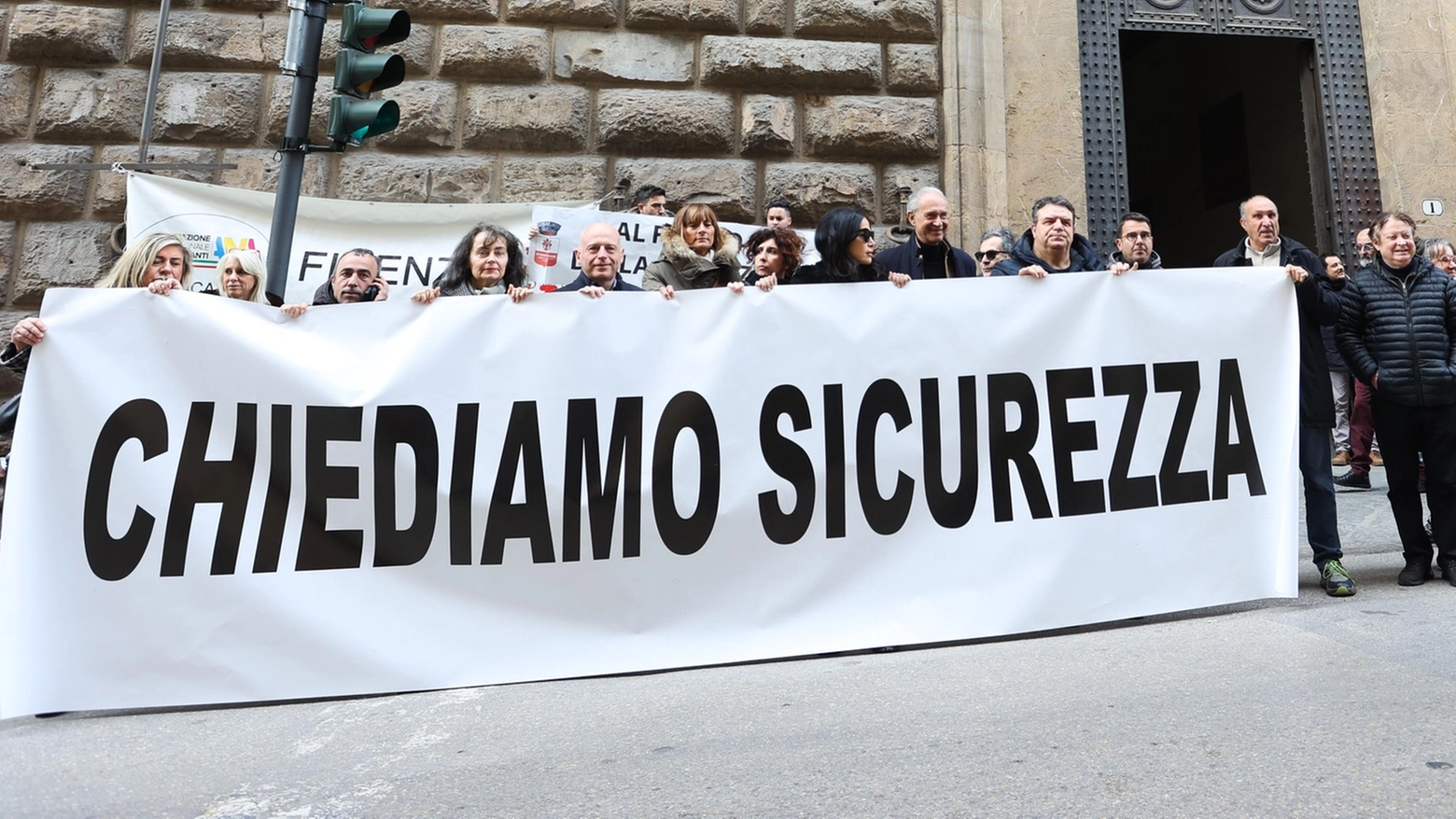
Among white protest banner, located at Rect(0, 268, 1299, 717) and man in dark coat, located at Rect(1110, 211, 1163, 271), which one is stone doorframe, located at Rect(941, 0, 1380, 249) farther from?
white protest banner, located at Rect(0, 268, 1299, 717)

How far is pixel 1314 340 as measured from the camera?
14.2ft

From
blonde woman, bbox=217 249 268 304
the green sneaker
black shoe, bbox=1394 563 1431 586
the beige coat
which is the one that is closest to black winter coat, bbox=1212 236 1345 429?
the green sneaker

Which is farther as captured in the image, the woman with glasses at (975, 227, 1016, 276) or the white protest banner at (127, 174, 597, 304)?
the white protest banner at (127, 174, 597, 304)

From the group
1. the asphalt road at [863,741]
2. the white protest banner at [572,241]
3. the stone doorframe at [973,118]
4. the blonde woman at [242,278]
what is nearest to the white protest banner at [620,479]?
the asphalt road at [863,741]

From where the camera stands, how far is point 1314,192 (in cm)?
838

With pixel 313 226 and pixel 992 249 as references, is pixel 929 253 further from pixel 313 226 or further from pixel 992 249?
pixel 313 226

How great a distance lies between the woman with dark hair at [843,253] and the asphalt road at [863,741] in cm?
155

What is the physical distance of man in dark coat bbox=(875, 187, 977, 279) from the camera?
4.59 meters

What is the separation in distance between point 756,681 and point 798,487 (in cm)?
73

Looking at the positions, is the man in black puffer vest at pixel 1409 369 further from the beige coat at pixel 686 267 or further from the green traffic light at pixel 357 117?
the green traffic light at pixel 357 117

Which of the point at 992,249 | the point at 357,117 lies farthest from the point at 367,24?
the point at 992,249

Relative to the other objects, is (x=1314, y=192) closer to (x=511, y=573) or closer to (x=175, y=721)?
(x=511, y=573)

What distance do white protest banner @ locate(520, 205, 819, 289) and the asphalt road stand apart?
3.24 m

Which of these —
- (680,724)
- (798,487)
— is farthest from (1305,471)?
(680,724)
